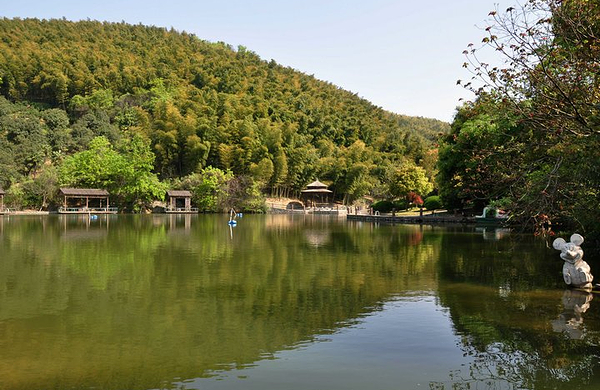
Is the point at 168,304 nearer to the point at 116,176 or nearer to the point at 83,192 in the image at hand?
the point at 83,192

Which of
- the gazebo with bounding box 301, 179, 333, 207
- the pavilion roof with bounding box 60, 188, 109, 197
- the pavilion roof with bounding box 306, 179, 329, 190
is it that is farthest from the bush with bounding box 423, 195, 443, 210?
the pavilion roof with bounding box 60, 188, 109, 197

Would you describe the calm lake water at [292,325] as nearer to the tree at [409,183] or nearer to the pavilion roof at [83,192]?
the tree at [409,183]

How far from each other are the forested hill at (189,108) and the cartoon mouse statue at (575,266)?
51843 millimetres

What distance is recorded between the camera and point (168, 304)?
868 centimetres

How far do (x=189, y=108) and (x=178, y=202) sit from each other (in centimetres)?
2032

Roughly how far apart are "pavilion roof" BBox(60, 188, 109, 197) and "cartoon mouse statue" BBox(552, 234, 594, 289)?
46.8 m

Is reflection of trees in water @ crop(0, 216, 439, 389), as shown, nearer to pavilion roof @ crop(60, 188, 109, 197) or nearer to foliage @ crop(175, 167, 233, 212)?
pavilion roof @ crop(60, 188, 109, 197)

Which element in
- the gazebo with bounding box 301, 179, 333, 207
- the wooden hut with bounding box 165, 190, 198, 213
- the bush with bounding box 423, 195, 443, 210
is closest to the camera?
the bush with bounding box 423, 195, 443, 210

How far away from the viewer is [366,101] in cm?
11288

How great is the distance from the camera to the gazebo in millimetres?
64750

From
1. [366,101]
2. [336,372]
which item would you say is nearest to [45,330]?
[336,372]

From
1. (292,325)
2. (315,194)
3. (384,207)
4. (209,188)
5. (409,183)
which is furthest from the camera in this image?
(315,194)

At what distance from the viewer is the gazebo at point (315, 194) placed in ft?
212

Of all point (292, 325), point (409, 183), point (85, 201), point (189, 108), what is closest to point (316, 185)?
point (409, 183)
